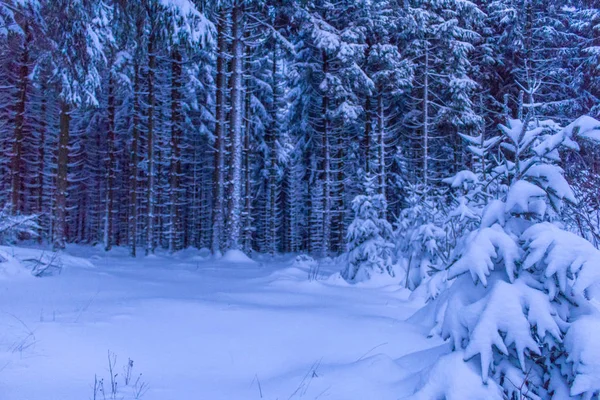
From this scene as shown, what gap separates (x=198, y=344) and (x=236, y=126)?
33.1 ft

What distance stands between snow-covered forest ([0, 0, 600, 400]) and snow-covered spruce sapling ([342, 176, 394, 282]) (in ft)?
0.15

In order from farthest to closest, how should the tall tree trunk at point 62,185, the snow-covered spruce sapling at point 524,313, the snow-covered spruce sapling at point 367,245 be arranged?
the tall tree trunk at point 62,185 → the snow-covered spruce sapling at point 367,245 → the snow-covered spruce sapling at point 524,313

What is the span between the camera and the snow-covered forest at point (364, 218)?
2.35 metres

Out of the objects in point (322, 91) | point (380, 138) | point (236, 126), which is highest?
point (322, 91)

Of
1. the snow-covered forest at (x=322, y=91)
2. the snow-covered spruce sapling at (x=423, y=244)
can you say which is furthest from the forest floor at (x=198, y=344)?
the snow-covered forest at (x=322, y=91)

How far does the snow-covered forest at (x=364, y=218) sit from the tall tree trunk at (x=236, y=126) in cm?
6

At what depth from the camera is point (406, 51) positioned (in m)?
20.3

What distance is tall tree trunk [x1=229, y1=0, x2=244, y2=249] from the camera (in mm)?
12961

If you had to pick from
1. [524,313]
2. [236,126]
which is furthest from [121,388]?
[236,126]

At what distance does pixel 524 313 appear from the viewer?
2.33 meters

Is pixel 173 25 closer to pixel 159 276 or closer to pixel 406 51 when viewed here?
pixel 159 276

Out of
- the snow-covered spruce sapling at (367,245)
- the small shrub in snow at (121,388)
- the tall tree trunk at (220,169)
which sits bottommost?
the small shrub in snow at (121,388)

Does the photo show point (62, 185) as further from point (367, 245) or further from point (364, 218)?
point (367, 245)

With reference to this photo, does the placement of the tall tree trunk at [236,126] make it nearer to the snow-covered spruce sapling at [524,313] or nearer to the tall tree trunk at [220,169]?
the tall tree trunk at [220,169]
